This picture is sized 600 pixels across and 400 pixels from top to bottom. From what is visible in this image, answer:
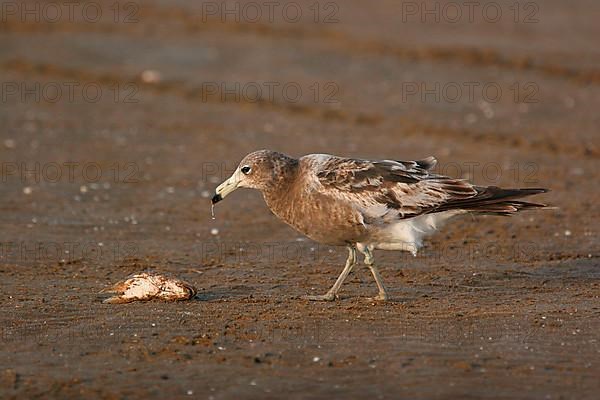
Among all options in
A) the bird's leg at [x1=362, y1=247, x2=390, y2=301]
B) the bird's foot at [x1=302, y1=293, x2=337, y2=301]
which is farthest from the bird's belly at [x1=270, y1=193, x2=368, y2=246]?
the bird's foot at [x1=302, y1=293, x2=337, y2=301]

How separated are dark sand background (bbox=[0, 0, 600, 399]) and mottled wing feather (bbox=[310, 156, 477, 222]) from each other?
2.49 feet

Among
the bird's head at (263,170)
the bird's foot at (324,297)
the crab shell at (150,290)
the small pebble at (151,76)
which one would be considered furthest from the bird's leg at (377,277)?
the small pebble at (151,76)

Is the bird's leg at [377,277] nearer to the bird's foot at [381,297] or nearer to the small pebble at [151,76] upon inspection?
the bird's foot at [381,297]

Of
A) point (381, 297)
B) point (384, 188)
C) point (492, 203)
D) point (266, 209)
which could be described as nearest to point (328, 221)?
point (384, 188)

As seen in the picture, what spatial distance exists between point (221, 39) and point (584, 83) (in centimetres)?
680

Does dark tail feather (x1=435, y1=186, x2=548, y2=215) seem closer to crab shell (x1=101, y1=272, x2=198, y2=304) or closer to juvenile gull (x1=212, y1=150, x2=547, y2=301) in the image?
juvenile gull (x1=212, y1=150, x2=547, y2=301)

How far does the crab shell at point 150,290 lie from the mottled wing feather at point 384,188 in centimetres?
137

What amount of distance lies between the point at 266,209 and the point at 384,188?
361 centimetres

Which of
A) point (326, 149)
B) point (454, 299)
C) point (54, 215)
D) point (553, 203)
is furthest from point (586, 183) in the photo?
point (54, 215)

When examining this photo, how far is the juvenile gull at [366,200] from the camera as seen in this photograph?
8641 mm

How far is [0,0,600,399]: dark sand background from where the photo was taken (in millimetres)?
7281

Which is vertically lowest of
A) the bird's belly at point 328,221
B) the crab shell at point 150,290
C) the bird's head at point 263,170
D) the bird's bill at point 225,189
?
the crab shell at point 150,290

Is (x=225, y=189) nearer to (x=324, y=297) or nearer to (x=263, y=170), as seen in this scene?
(x=263, y=170)

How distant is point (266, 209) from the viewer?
40.0ft
